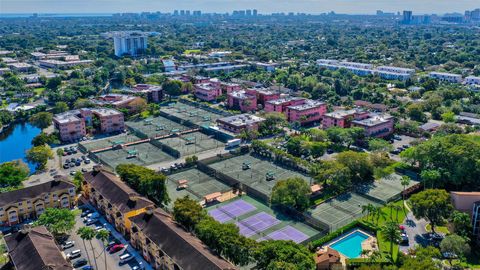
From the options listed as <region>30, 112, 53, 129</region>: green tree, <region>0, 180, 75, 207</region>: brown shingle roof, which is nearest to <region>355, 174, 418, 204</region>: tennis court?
<region>0, 180, 75, 207</region>: brown shingle roof

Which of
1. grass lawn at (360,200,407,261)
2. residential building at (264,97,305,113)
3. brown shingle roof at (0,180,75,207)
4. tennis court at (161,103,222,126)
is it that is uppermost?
residential building at (264,97,305,113)

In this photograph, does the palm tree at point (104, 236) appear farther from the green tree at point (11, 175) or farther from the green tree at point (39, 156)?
the green tree at point (39, 156)

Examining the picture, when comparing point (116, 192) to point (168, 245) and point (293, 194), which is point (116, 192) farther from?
point (293, 194)

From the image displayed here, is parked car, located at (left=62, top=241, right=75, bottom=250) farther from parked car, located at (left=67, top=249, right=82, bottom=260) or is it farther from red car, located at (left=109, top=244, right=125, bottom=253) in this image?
red car, located at (left=109, top=244, right=125, bottom=253)

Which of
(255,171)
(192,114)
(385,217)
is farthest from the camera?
(192,114)

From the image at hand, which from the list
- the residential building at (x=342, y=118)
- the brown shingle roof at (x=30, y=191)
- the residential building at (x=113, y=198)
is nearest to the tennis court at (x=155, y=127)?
the residential building at (x=113, y=198)

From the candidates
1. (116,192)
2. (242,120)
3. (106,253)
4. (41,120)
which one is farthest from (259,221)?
(41,120)
